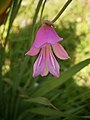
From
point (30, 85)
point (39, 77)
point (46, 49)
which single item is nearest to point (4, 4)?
point (46, 49)

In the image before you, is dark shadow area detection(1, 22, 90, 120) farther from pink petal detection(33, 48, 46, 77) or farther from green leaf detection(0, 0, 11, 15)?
pink petal detection(33, 48, 46, 77)

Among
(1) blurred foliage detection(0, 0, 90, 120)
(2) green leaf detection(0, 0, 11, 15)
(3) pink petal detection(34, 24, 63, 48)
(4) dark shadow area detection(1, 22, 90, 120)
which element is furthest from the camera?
(4) dark shadow area detection(1, 22, 90, 120)

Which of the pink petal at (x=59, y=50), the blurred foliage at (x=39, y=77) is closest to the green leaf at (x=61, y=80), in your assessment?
the blurred foliage at (x=39, y=77)

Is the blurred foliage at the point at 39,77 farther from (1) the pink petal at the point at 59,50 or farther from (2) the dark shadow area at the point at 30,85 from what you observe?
(1) the pink petal at the point at 59,50

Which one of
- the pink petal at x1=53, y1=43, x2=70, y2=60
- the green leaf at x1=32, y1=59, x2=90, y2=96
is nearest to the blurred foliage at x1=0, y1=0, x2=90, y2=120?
the green leaf at x1=32, y1=59, x2=90, y2=96

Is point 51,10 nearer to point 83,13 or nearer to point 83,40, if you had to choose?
point 83,13

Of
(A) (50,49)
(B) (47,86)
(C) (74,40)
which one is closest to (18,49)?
(C) (74,40)

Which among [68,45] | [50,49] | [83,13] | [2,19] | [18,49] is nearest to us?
[50,49]
